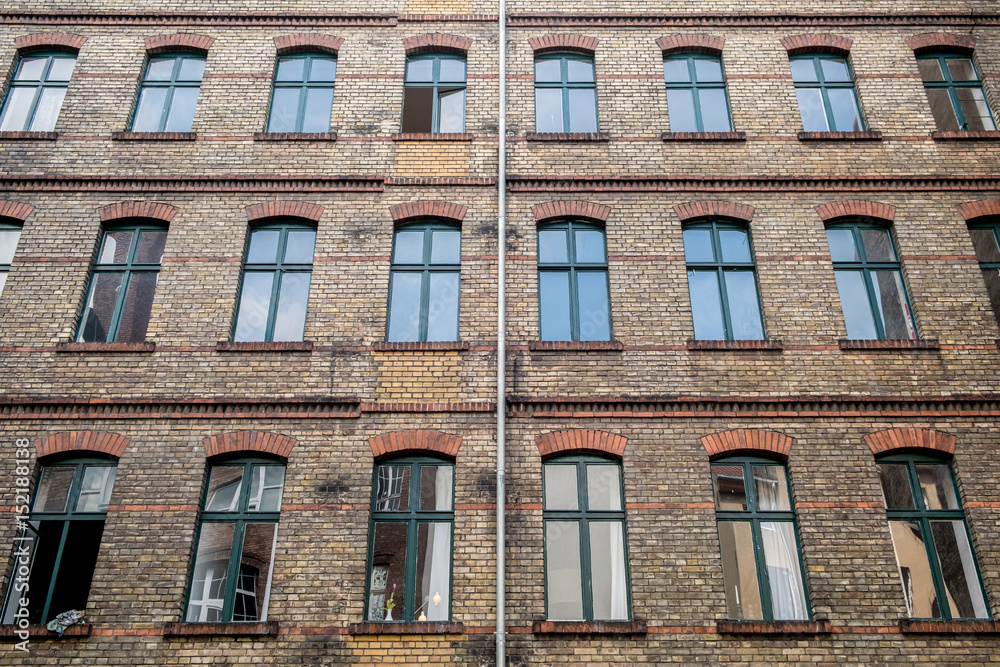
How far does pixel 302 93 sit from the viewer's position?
13117mm

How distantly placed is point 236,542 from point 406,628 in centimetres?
230

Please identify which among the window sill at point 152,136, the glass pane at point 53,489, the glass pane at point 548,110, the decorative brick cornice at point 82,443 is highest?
the glass pane at point 548,110

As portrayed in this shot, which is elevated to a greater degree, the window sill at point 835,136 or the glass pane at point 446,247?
the window sill at point 835,136

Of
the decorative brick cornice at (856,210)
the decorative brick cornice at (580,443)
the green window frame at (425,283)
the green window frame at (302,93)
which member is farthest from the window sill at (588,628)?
the green window frame at (302,93)

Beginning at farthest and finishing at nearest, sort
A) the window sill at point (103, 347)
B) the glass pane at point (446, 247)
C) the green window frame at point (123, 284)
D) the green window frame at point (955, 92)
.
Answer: the green window frame at point (955, 92) → the glass pane at point (446, 247) → the green window frame at point (123, 284) → the window sill at point (103, 347)

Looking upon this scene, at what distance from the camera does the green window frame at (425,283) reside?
1127 cm

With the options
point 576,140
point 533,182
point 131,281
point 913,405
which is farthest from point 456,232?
point 913,405

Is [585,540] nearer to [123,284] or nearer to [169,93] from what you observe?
[123,284]

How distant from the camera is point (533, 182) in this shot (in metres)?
12.1

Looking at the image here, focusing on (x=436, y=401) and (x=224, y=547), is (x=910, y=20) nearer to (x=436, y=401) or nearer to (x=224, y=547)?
(x=436, y=401)

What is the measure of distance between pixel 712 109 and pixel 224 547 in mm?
9441

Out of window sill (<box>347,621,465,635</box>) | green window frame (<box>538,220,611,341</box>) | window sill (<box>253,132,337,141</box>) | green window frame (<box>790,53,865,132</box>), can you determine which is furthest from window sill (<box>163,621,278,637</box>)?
green window frame (<box>790,53,865,132</box>)

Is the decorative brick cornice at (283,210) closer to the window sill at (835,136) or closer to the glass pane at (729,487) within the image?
the glass pane at (729,487)

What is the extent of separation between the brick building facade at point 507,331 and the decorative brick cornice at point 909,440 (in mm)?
40
